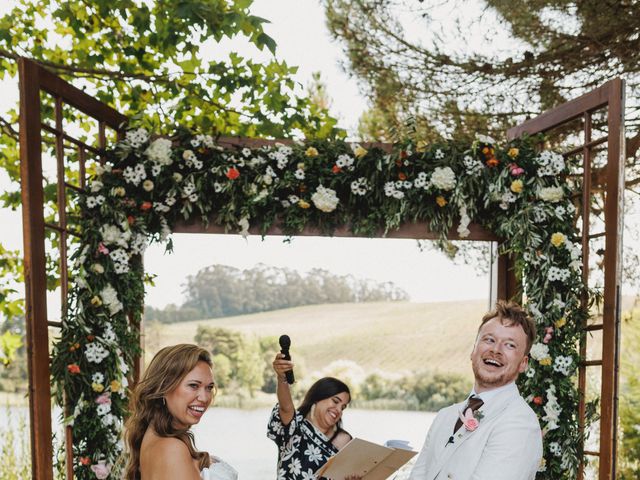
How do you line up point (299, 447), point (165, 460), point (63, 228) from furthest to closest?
point (63, 228)
point (299, 447)
point (165, 460)

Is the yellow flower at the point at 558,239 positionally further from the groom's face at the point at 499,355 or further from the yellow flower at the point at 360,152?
the groom's face at the point at 499,355

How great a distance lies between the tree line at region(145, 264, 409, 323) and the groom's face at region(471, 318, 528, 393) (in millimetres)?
8213

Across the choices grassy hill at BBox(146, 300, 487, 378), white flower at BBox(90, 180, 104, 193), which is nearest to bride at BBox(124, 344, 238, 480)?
white flower at BBox(90, 180, 104, 193)

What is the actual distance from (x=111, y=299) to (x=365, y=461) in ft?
5.76

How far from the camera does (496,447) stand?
283 cm

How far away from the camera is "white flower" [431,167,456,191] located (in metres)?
4.79

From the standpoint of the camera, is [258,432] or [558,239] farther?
[258,432]

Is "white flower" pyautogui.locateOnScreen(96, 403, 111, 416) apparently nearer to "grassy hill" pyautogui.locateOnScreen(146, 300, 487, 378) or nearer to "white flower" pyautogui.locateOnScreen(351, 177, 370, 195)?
"white flower" pyautogui.locateOnScreen(351, 177, 370, 195)

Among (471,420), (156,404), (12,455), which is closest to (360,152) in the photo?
(471,420)

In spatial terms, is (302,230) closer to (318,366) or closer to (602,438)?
(602,438)

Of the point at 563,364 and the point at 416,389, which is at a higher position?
the point at 563,364

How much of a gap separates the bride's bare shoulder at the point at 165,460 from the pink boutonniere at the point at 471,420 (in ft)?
3.32

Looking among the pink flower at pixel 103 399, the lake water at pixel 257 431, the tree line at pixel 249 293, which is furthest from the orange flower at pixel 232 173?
the tree line at pixel 249 293

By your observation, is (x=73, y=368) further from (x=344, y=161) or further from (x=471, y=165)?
(x=471, y=165)
